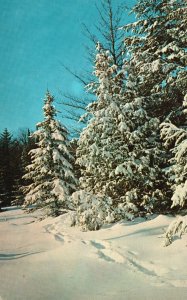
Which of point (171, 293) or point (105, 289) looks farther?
point (105, 289)

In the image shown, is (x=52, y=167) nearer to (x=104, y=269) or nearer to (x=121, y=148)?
(x=121, y=148)

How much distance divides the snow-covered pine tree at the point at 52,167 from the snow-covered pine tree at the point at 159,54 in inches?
330

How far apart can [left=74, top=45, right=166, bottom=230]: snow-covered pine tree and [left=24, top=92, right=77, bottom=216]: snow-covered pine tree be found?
6.78 metres

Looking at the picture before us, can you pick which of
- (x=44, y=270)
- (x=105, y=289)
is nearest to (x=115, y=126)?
(x=44, y=270)

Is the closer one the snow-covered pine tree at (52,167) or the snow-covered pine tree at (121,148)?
the snow-covered pine tree at (121,148)

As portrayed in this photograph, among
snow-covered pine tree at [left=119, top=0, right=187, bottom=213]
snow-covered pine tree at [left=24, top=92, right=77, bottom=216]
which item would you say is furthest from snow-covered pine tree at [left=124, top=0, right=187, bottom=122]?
snow-covered pine tree at [left=24, top=92, right=77, bottom=216]

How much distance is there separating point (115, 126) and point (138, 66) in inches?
129

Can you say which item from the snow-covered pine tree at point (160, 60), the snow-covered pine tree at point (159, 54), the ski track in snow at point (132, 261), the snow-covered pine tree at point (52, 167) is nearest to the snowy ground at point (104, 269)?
the ski track in snow at point (132, 261)

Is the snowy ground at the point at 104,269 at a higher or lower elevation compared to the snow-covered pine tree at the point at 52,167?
lower

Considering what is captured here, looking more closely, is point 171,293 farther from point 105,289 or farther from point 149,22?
point 149,22

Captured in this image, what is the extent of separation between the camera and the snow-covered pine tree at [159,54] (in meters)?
12.6

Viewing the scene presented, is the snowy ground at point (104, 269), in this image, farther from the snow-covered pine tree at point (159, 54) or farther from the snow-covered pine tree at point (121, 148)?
the snow-covered pine tree at point (159, 54)

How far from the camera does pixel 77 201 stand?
475 inches

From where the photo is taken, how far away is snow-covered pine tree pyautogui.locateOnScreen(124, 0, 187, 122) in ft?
41.3
